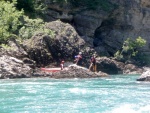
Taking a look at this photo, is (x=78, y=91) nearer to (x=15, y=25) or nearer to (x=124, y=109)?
(x=124, y=109)

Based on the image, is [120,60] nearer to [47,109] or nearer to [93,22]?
[93,22]

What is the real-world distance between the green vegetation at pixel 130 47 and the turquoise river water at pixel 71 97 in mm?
17332

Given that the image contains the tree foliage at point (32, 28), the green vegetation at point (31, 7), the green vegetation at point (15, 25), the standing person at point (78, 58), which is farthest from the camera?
the green vegetation at point (31, 7)

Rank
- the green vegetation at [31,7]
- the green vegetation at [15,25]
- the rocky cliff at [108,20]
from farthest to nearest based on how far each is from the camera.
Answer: the rocky cliff at [108,20], the green vegetation at [31,7], the green vegetation at [15,25]

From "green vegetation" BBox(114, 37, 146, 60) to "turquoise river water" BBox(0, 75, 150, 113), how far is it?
1733 cm

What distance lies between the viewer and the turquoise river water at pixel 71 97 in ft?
53.3

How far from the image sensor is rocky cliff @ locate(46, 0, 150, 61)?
141 feet

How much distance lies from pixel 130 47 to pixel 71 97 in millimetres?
24940

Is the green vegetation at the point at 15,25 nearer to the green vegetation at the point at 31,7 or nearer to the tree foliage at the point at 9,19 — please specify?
the tree foliage at the point at 9,19

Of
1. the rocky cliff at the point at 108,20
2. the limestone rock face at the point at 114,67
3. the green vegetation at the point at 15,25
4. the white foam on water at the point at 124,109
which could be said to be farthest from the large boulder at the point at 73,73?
the rocky cliff at the point at 108,20

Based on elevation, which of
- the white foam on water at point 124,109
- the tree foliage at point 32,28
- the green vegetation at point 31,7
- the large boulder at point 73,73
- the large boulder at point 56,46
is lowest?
the white foam on water at point 124,109

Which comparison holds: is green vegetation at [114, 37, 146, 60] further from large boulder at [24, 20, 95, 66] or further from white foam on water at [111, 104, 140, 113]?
white foam on water at [111, 104, 140, 113]

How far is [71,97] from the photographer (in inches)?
762

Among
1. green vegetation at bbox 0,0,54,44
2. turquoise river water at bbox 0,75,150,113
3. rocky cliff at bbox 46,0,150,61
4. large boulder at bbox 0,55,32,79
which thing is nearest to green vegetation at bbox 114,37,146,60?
rocky cliff at bbox 46,0,150,61
